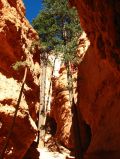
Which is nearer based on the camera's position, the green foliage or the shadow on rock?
the green foliage

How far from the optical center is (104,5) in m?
10.4

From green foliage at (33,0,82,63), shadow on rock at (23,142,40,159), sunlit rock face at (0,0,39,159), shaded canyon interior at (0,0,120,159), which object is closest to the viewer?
shaded canyon interior at (0,0,120,159)

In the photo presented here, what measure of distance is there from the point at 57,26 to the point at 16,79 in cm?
536

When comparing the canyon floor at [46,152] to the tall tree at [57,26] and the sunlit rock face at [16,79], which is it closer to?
the sunlit rock face at [16,79]

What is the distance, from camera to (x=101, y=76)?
63.7 ft

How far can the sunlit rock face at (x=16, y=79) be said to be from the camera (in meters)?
20.4

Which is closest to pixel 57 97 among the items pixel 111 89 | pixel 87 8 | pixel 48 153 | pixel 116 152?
pixel 48 153

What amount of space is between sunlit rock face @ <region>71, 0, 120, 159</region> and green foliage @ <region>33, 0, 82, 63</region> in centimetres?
267

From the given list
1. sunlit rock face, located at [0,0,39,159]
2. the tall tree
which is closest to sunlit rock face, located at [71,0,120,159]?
the tall tree

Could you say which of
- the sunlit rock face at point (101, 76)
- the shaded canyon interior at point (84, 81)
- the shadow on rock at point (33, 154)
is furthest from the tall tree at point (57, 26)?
the shadow on rock at point (33, 154)

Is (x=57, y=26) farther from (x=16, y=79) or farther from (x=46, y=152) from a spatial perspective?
(x=46, y=152)

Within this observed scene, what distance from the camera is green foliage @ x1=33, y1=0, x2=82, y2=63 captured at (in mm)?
23781

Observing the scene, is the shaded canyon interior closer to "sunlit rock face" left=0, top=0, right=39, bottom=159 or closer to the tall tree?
"sunlit rock face" left=0, top=0, right=39, bottom=159

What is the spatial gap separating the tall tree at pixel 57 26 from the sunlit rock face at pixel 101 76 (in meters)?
1.95
